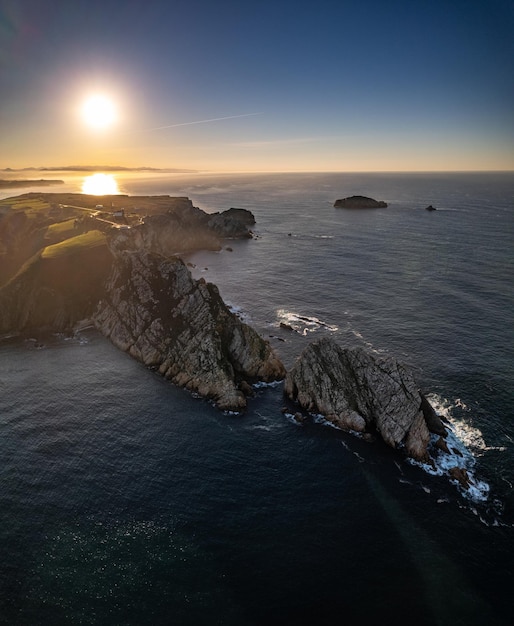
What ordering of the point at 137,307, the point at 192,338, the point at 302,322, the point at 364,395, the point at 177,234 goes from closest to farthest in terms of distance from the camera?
the point at 364,395 < the point at 192,338 < the point at 137,307 < the point at 302,322 < the point at 177,234

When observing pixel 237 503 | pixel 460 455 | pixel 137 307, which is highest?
pixel 137 307

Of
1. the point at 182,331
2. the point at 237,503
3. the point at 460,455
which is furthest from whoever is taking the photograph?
the point at 182,331

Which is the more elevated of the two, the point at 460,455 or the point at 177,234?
the point at 177,234

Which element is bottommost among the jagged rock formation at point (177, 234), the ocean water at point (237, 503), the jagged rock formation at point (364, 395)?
the ocean water at point (237, 503)

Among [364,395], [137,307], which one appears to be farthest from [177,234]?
[364,395]

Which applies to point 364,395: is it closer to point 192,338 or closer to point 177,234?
point 192,338

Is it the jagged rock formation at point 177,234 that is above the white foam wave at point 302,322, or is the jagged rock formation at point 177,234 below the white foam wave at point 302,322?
above

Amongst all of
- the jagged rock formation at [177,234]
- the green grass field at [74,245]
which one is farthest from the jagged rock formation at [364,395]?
the jagged rock formation at [177,234]

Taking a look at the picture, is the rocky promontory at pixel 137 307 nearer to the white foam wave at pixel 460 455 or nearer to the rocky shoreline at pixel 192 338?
the rocky shoreline at pixel 192 338
